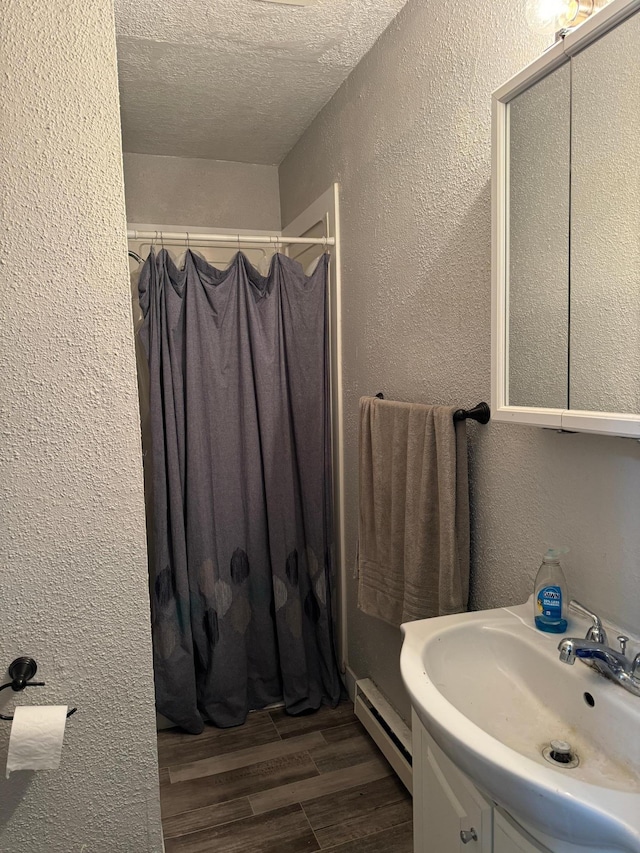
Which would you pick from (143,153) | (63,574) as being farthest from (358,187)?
(63,574)

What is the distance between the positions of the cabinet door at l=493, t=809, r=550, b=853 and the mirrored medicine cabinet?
2.11 ft

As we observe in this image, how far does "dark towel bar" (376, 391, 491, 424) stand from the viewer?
150cm

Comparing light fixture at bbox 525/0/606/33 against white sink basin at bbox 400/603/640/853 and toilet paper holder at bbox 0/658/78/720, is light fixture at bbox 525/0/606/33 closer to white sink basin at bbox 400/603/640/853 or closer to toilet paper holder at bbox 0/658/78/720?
white sink basin at bbox 400/603/640/853

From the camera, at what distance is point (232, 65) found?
6.70 ft

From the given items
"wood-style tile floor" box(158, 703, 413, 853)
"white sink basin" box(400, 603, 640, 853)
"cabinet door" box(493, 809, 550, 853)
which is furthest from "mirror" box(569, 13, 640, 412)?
"wood-style tile floor" box(158, 703, 413, 853)

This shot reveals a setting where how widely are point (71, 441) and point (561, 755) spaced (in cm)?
113

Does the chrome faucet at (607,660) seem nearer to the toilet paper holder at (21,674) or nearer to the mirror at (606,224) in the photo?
the mirror at (606,224)

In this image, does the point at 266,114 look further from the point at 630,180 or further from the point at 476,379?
the point at 630,180

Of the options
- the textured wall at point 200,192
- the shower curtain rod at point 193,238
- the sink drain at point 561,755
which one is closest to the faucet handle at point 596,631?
the sink drain at point 561,755

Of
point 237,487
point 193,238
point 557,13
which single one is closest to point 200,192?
point 193,238

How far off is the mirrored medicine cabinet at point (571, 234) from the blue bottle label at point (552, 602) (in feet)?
1.15

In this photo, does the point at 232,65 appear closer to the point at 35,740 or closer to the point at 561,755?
the point at 35,740

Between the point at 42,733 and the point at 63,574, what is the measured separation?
317 millimetres

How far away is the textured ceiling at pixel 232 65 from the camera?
1.75 metres
